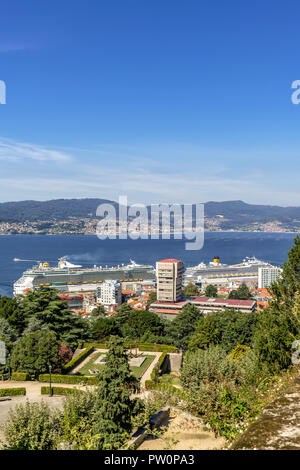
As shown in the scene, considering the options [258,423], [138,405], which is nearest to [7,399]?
[138,405]

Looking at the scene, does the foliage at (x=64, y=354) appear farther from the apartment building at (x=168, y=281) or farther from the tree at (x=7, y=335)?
the apartment building at (x=168, y=281)

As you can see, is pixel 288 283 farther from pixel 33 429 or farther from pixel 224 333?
pixel 224 333

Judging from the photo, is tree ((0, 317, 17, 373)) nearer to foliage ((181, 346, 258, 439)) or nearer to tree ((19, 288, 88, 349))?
tree ((19, 288, 88, 349))

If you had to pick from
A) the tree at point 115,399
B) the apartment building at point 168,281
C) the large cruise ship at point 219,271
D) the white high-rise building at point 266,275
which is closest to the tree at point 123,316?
the apartment building at point 168,281

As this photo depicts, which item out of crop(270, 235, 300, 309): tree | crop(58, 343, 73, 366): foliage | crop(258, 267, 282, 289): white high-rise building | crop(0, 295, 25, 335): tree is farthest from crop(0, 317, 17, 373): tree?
crop(258, 267, 282, 289): white high-rise building

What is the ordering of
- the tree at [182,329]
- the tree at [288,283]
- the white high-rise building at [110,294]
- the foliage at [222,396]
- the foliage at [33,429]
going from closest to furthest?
the foliage at [222,396] → the foliage at [33,429] → the tree at [288,283] → the tree at [182,329] → the white high-rise building at [110,294]

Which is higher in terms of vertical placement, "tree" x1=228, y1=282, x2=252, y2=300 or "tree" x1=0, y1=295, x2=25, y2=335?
"tree" x1=0, y1=295, x2=25, y2=335
